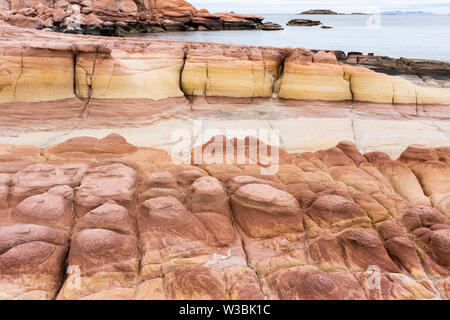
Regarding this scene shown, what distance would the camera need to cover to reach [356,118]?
421 inches

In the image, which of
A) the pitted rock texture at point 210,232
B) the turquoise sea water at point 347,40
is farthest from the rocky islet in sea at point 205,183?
the turquoise sea water at point 347,40

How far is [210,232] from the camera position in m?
5.01

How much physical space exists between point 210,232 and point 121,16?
171ft

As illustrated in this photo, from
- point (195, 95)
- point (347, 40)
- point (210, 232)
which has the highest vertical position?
point (347, 40)

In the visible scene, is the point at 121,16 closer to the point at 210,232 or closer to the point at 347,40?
the point at 347,40

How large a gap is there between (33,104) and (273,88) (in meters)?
7.37

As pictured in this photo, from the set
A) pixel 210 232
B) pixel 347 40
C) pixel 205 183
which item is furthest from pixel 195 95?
pixel 347 40

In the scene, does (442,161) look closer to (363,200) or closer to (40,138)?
(363,200)

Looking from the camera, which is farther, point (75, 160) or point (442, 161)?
point (442, 161)

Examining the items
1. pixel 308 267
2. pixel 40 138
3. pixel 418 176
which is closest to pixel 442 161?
pixel 418 176

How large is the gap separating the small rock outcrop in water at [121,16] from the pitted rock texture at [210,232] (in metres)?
31.0

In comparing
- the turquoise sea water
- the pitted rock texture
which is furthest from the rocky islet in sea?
the turquoise sea water

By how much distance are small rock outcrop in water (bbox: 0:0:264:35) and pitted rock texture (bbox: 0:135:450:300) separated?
31.0m

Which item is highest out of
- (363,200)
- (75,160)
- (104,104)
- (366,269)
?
(104,104)
